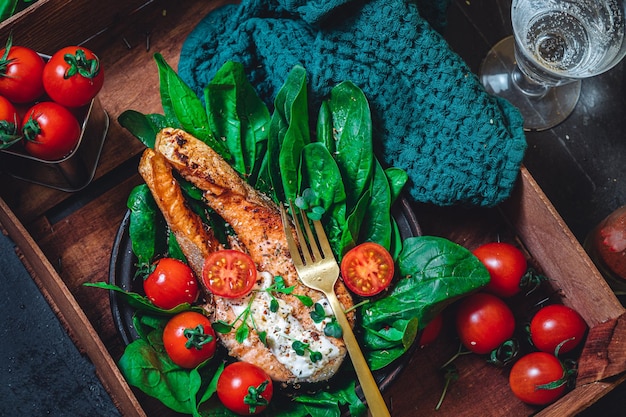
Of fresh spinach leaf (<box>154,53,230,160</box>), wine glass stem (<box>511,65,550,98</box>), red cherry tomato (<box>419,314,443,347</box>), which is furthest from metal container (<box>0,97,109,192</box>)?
wine glass stem (<box>511,65,550,98</box>)

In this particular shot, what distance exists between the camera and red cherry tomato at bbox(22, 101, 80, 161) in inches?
64.4

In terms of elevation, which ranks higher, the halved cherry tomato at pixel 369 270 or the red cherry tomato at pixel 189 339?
the red cherry tomato at pixel 189 339

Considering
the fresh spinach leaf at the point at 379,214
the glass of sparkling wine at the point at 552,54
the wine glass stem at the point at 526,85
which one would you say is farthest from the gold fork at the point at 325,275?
the wine glass stem at the point at 526,85

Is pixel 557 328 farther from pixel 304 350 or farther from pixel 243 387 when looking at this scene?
pixel 243 387

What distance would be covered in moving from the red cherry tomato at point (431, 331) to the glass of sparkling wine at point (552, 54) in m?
0.70

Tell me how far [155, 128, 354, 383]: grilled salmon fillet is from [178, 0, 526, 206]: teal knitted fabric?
285 mm

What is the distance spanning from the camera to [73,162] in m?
1.77

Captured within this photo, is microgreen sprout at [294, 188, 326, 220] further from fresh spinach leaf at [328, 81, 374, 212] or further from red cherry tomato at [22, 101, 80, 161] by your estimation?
red cherry tomato at [22, 101, 80, 161]

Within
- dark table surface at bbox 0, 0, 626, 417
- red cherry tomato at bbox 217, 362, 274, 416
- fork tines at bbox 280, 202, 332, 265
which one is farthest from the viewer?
dark table surface at bbox 0, 0, 626, 417

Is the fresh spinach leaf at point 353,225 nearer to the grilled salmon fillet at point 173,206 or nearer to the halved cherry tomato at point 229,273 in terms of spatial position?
the halved cherry tomato at point 229,273

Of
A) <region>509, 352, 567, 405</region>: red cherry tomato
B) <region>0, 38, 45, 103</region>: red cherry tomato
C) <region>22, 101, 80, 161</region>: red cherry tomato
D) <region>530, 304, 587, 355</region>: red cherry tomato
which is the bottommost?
<region>509, 352, 567, 405</region>: red cherry tomato

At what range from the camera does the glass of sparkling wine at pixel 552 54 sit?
192cm

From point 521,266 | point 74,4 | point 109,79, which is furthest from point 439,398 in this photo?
point 74,4

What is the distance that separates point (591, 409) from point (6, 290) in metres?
1.70
